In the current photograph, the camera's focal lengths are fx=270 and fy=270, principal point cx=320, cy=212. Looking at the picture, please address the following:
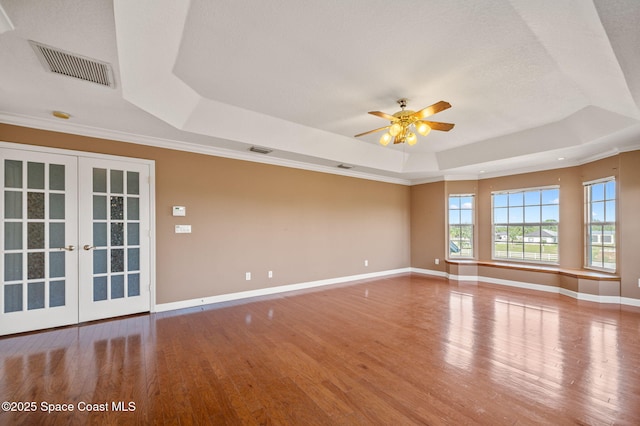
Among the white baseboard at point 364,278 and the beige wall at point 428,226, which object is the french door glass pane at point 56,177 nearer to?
the white baseboard at point 364,278

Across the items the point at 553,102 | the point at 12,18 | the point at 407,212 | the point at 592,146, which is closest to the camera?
the point at 12,18

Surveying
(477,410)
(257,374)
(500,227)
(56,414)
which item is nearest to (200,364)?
(257,374)

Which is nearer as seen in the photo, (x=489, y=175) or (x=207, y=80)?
(x=207, y=80)

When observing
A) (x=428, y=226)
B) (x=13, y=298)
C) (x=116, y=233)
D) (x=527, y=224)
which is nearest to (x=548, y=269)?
(x=527, y=224)

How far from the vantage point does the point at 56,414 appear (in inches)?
74.6

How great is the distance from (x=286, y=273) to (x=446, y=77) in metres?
4.16

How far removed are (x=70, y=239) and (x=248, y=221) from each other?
2426 mm

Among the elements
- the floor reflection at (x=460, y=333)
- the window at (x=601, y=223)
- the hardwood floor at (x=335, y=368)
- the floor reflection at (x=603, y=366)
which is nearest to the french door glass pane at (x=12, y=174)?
the hardwood floor at (x=335, y=368)

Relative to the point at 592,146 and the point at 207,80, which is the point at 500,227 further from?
the point at 207,80

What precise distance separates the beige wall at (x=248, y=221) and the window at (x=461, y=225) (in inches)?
69.4

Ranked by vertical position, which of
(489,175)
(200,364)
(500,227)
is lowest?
(200,364)

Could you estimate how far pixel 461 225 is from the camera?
695cm

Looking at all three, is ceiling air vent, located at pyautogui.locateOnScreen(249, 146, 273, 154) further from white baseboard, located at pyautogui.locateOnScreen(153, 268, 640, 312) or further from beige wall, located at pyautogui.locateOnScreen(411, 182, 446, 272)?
beige wall, located at pyautogui.locateOnScreen(411, 182, 446, 272)

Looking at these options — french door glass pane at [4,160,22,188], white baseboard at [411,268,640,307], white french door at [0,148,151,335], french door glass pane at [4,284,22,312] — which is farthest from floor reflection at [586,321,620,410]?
french door glass pane at [4,160,22,188]
